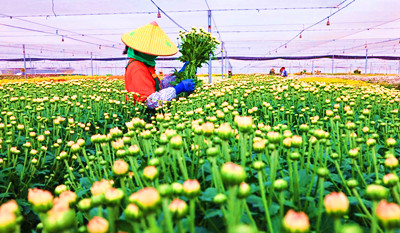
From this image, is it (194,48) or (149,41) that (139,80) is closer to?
(149,41)

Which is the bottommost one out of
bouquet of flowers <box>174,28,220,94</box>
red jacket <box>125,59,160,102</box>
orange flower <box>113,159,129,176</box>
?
orange flower <box>113,159,129,176</box>

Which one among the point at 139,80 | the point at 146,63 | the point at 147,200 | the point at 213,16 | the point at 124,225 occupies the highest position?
the point at 213,16

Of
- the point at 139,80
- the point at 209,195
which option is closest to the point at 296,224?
the point at 209,195

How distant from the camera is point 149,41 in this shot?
3297mm

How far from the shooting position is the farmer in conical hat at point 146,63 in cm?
321

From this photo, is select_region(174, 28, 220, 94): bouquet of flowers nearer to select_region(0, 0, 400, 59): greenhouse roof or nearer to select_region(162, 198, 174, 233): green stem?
select_region(162, 198, 174, 233): green stem

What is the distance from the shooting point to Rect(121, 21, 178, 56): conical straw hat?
3.25 m

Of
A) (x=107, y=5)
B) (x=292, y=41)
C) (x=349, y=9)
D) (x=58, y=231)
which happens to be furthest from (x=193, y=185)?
(x=292, y=41)

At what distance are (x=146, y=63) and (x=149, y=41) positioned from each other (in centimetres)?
26

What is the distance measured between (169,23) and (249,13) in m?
4.54

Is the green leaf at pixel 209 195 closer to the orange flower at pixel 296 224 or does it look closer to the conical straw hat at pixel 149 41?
the orange flower at pixel 296 224

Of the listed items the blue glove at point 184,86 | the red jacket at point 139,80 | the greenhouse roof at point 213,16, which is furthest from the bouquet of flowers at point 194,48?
the greenhouse roof at point 213,16

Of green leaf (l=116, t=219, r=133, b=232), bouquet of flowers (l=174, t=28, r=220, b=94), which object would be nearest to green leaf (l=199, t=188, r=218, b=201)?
green leaf (l=116, t=219, r=133, b=232)

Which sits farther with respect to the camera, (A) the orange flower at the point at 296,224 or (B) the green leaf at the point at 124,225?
(B) the green leaf at the point at 124,225
